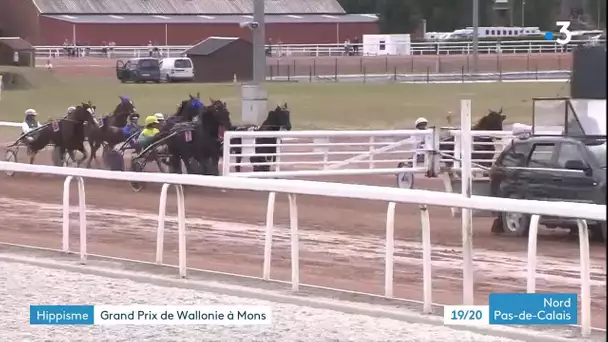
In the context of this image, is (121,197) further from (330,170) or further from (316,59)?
(316,59)

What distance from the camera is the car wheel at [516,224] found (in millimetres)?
7555

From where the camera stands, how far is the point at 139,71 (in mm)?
51281

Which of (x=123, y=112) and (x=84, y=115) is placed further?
Result: (x=123, y=112)

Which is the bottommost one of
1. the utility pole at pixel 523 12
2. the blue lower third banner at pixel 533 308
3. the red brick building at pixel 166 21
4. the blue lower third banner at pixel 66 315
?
the blue lower third banner at pixel 66 315

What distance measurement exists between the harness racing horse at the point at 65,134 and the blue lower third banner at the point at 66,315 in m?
13.3

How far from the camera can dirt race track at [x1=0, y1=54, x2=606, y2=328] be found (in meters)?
7.58

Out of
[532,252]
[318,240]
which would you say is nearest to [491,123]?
[318,240]

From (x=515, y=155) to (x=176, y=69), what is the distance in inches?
1575

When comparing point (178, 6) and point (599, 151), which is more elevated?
point (178, 6)

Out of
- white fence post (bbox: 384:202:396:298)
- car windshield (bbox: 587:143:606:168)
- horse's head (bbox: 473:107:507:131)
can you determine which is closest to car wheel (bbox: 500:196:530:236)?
white fence post (bbox: 384:202:396:298)

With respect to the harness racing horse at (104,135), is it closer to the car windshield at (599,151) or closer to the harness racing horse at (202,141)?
the harness racing horse at (202,141)

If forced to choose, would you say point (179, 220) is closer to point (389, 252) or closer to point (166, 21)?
point (389, 252)

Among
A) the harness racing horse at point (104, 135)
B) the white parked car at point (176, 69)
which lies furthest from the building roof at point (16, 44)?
the harness racing horse at point (104, 135)

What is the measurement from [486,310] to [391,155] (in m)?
14.2
